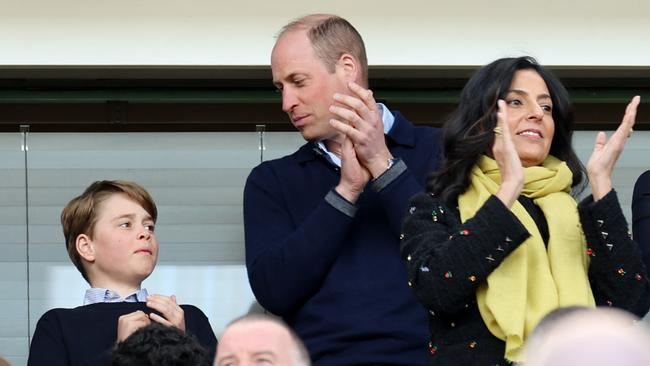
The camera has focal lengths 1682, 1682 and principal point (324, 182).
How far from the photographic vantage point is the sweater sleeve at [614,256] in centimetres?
426

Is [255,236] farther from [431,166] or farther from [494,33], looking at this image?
[494,33]

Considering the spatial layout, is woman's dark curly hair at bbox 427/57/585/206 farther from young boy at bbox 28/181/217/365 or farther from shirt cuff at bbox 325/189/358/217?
young boy at bbox 28/181/217/365

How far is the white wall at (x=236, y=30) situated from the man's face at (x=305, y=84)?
70cm

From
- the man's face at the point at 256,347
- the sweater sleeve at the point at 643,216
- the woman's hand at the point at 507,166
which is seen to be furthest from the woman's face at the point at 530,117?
the man's face at the point at 256,347

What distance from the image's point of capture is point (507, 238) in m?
4.16

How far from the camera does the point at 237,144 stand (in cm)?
609

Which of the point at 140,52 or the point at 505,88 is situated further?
the point at 140,52

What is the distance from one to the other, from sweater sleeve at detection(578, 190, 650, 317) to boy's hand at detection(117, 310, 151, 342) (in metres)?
1.42

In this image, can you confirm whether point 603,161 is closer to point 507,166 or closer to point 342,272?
point 507,166

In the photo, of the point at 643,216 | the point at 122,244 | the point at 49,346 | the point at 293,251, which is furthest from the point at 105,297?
the point at 643,216

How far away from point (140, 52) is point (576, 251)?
2.16m

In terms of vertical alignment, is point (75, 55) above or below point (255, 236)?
above

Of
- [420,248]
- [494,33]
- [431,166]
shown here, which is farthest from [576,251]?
[494,33]

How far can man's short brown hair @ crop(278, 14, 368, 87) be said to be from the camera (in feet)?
17.3
